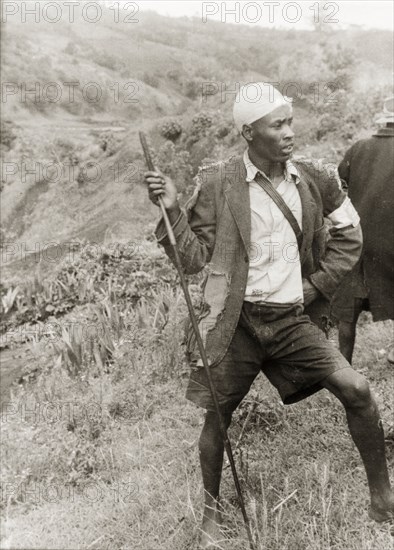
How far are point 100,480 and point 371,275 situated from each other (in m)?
2.24

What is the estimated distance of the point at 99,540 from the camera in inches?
130

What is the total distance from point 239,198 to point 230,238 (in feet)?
0.61

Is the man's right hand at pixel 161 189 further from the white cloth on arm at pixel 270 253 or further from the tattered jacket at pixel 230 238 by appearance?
the white cloth on arm at pixel 270 253

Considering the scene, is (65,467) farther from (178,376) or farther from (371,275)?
(371,275)

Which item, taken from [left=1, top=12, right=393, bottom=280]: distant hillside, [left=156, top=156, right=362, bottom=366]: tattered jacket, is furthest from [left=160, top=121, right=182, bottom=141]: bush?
[left=156, top=156, right=362, bottom=366]: tattered jacket

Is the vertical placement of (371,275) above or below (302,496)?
above

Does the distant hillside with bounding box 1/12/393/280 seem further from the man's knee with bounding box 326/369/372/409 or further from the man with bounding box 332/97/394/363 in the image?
the man's knee with bounding box 326/369/372/409

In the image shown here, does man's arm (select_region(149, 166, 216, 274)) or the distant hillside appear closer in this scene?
man's arm (select_region(149, 166, 216, 274))

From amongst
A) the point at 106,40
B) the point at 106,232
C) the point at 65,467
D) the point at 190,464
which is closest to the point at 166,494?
the point at 190,464

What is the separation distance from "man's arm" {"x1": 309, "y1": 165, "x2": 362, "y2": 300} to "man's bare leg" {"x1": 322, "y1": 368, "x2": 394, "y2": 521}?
19.2 inches

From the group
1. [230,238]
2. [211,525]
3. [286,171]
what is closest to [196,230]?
[230,238]

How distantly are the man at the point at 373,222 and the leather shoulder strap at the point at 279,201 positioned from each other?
1.64m

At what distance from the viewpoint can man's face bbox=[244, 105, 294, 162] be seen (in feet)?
9.77

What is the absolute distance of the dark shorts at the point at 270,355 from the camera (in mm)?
3021
